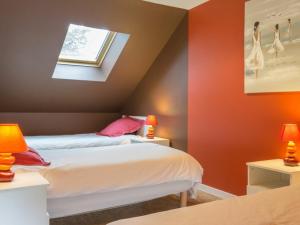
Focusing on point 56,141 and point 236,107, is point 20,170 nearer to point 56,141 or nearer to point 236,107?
point 56,141

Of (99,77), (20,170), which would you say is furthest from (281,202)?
(99,77)

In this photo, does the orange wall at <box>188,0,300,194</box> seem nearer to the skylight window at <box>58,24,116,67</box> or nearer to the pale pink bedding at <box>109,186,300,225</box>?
the skylight window at <box>58,24,116,67</box>

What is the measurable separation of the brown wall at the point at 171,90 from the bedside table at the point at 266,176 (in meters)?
1.52

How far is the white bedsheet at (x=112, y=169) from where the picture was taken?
7.47 ft

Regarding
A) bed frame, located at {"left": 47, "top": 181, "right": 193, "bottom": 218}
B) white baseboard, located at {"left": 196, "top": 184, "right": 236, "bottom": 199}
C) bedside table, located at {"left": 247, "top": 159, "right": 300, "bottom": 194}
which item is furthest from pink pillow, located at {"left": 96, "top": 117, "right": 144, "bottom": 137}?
bedside table, located at {"left": 247, "top": 159, "right": 300, "bottom": 194}

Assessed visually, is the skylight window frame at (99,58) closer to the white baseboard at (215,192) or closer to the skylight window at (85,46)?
the skylight window at (85,46)

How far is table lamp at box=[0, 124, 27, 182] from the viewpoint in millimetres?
1864

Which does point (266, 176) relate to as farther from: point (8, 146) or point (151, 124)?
point (8, 146)

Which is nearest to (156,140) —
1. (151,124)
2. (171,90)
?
(151,124)

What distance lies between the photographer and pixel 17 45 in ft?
12.1

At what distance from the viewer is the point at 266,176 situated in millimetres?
2729

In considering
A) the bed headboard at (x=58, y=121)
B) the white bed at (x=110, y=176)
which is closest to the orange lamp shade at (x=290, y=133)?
the white bed at (x=110, y=176)

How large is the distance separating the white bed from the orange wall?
687 millimetres

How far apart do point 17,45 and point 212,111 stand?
2.58m
